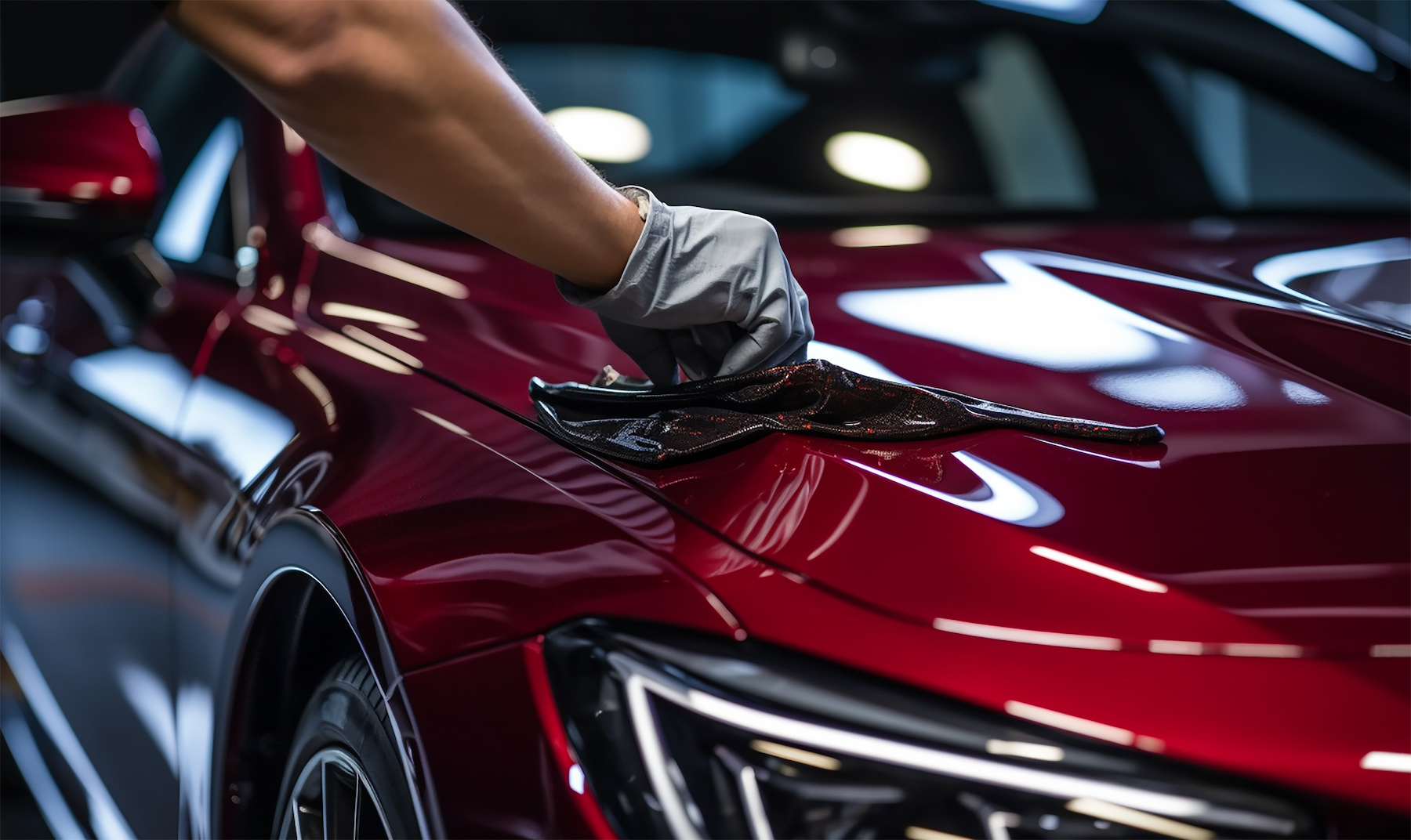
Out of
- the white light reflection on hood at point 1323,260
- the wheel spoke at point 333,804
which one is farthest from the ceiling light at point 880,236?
the wheel spoke at point 333,804

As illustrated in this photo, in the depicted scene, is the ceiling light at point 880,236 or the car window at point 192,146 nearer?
the ceiling light at point 880,236

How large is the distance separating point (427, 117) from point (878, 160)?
0.99m

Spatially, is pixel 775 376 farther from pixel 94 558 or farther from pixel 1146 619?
pixel 94 558

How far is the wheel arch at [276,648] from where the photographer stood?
1.00 meters

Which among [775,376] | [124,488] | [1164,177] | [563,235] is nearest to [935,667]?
[775,376]

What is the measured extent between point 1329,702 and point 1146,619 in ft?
0.30

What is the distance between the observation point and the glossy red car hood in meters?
0.69

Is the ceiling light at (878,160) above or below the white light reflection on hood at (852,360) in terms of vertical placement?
above

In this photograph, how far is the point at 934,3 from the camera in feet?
6.70

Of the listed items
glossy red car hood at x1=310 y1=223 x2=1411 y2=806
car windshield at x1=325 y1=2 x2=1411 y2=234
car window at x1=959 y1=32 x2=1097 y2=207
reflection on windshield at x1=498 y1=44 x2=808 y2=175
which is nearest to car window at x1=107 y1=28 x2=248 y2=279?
car windshield at x1=325 y1=2 x2=1411 y2=234

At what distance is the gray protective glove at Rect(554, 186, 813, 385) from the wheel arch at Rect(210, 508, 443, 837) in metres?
0.27

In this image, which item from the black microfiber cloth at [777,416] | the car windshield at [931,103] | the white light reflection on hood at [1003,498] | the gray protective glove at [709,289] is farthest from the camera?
the car windshield at [931,103]

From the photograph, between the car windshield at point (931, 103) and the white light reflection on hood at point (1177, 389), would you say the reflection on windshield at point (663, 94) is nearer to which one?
the car windshield at point (931, 103)

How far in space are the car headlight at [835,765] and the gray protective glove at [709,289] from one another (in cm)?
32
